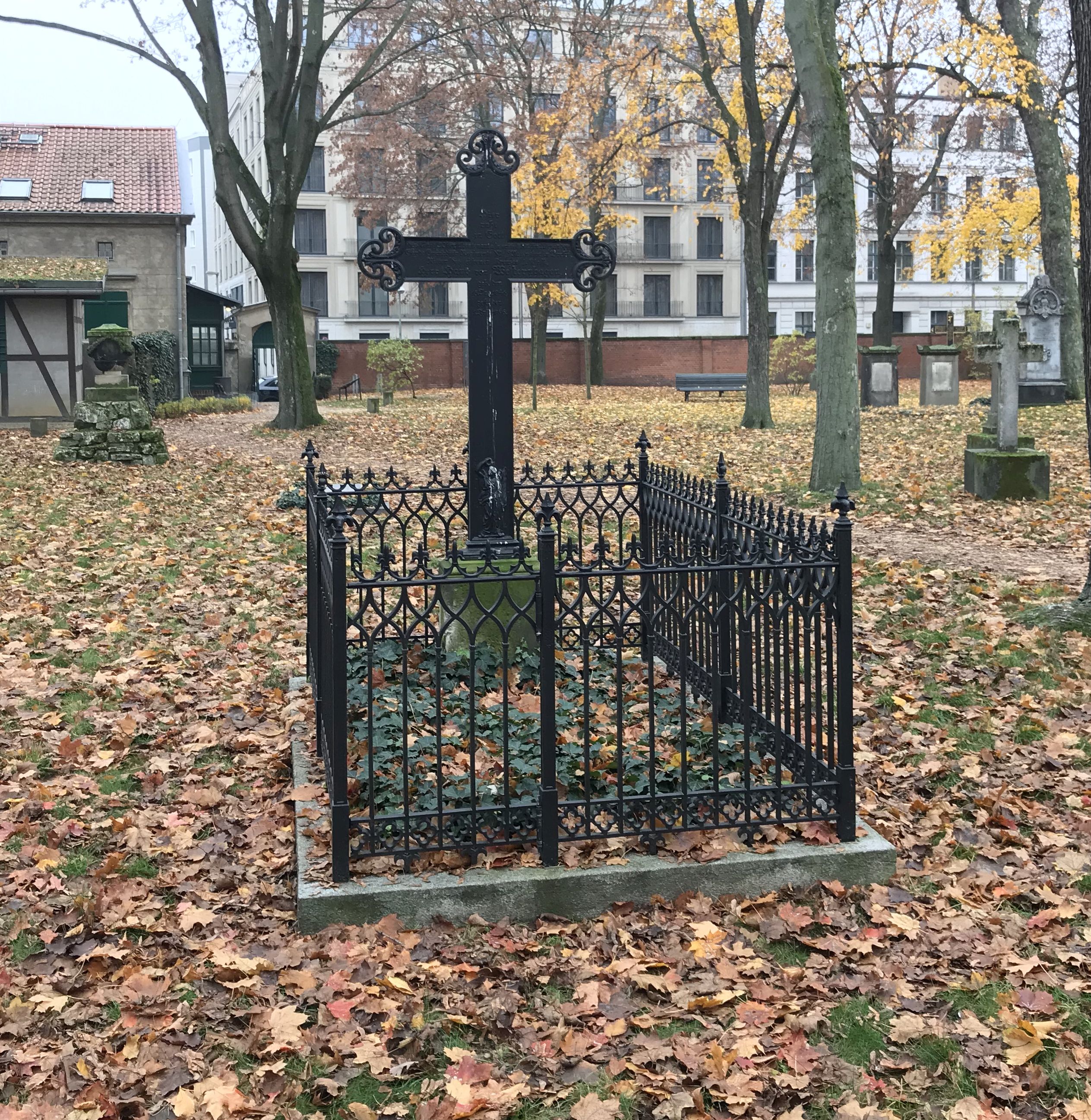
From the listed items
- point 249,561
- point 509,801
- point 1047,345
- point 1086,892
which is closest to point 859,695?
point 1086,892

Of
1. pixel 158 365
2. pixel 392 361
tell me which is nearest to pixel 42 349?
pixel 158 365

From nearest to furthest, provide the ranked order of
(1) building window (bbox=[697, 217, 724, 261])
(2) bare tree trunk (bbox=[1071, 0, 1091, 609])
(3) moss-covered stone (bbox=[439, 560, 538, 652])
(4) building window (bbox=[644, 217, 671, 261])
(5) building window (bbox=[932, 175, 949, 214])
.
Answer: (3) moss-covered stone (bbox=[439, 560, 538, 652]), (2) bare tree trunk (bbox=[1071, 0, 1091, 609]), (5) building window (bbox=[932, 175, 949, 214]), (4) building window (bbox=[644, 217, 671, 261]), (1) building window (bbox=[697, 217, 724, 261])

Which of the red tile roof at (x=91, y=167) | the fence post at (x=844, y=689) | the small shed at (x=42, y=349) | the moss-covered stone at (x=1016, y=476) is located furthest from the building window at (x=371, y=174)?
the fence post at (x=844, y=689)

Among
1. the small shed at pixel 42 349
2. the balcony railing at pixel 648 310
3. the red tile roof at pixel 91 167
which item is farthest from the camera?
the balcony railing at pixel 648 310

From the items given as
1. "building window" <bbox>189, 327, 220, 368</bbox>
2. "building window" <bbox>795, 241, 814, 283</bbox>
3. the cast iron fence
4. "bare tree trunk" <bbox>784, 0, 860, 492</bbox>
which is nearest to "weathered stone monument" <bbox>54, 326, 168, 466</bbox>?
"bare tree trunk" <bbox>784, 0, 860, 492</bbox>

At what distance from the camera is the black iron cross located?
253 inches

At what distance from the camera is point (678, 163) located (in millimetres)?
53875

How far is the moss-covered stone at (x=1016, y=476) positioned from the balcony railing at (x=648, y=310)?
163 feet

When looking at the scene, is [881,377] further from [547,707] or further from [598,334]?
[547,707]

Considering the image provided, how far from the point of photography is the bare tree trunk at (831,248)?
13.4 meters

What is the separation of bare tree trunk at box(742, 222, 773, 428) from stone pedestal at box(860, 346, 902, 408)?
14.7 feet

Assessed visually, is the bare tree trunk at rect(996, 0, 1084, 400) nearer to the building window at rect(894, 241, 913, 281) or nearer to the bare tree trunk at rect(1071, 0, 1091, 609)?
the bare tree trunk at rect(1071, 0, 1091, 609)

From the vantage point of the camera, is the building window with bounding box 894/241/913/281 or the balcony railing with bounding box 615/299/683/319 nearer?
the building window with bounding box 894/241/913/281

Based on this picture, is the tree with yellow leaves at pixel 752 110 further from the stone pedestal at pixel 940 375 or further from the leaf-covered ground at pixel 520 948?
the leaf-covered ground at pixel 520 948
